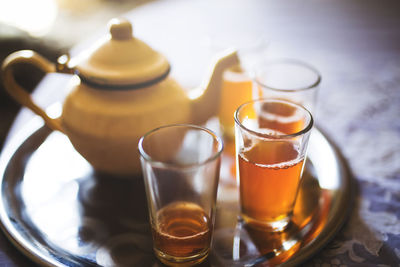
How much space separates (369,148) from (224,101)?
0.28 m

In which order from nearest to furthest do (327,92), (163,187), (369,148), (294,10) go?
1. (163,187)
2. (369,148)
3. (327,92)
4. (294,10)

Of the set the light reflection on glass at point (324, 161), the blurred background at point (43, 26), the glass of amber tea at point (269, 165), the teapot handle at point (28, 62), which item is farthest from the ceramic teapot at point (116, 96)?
the blurred background at point (43, 26)

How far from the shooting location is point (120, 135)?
564mm

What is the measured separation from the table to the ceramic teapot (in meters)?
0.18

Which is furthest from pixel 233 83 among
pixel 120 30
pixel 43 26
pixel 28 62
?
pixel 43 26

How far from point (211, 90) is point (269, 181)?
0.58 feet

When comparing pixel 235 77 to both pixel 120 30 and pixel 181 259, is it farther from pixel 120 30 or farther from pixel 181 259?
pixel 181 259

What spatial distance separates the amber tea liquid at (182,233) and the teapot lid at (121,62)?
0.19 meters

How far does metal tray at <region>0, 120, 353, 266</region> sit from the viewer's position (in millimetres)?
509

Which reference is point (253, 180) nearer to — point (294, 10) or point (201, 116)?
point (201, 116)

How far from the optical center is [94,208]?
1.91 feet

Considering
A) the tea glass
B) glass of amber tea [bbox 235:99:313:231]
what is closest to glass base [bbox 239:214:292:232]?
glass of amber tea [bbox 235:99:313:231]

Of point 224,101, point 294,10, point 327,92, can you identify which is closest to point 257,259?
point 224,101

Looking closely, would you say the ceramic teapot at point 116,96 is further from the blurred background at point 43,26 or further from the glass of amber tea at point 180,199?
the blurred background at point 43,26
